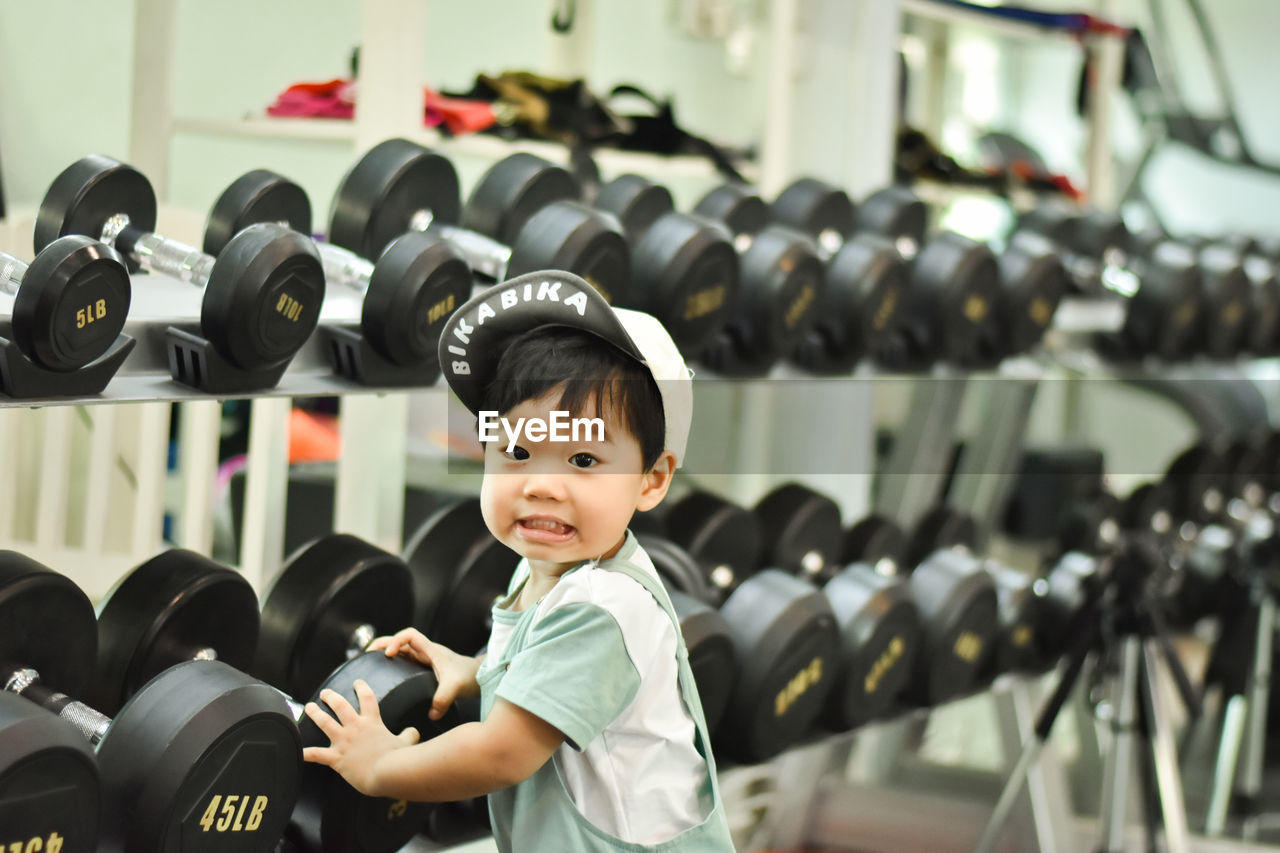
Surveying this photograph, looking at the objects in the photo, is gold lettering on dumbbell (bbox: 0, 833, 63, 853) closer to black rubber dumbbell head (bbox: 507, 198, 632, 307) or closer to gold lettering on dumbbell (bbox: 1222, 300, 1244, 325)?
black rubber dumbbell head (bbox: 507, 198, 632, 307)

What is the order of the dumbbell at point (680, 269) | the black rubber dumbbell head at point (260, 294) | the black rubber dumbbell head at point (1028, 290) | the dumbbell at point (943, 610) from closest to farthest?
1. the black rubber dumbbell head at point (260, 294)
2. the dumbbell at point (680, 269)
3. the dumbbell at point (943, 610)
4. the black rubber dumbbell head at point (1028, 290)

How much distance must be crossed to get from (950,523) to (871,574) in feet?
1.88

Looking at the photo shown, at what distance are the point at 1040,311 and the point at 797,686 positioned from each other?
3.52ft

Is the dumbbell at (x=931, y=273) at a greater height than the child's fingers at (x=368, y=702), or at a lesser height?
greater

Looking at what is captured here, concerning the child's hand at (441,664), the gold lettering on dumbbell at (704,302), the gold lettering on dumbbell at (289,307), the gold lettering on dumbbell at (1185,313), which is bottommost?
the child's hand at (441,664)

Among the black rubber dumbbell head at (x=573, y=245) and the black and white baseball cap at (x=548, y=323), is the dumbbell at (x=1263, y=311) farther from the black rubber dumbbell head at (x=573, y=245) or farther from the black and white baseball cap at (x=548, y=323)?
the black and white baseball cap at (x=548, y=323)

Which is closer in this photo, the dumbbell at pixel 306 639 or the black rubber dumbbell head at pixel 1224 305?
the dumbbell at pixel 306 639

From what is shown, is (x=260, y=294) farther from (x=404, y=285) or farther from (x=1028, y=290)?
(x=1028, y=290)

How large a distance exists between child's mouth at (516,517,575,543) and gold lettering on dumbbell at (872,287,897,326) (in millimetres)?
1229

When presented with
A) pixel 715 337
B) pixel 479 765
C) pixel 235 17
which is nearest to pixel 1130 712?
pixel 715 337

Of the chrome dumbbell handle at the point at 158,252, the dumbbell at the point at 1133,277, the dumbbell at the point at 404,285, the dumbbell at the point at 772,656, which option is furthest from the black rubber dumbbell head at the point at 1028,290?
the chrome dumbbell handle at the point at 158,252

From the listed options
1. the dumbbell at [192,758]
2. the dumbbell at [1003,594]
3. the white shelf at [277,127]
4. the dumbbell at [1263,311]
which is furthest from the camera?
the dumbbell at [1263,311]

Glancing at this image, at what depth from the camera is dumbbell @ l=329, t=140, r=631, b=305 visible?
154cm

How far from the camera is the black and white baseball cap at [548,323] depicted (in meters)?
0.90
